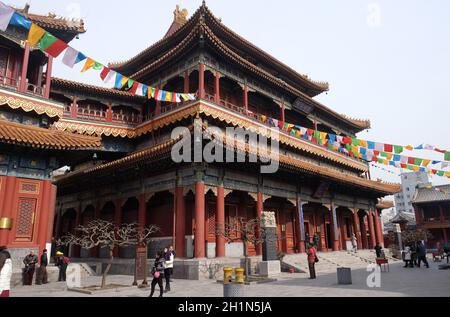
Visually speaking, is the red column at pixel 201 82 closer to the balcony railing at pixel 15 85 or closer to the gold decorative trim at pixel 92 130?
the gold decorative trim at pixel 92 130

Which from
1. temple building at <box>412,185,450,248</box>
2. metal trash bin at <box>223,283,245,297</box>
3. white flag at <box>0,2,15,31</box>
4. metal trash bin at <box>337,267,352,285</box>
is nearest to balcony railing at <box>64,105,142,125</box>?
white flag at <box>0,2,15,31</box>

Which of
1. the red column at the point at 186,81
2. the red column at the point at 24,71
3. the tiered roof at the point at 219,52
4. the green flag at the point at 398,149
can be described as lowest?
the green flag at the point at 398,149

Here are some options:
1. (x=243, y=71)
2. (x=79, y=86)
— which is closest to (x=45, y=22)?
(x=79, y=86)

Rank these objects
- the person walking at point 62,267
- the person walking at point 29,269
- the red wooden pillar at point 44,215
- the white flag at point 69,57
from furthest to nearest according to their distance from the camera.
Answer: the person walking at point 62,267
the red wooden pillar at point 44,215
the person walking at point 29,269
the white flag at point 69,57

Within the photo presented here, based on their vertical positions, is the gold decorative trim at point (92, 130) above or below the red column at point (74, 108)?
below

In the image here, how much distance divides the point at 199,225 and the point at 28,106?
30.0 feet

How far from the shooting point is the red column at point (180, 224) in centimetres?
1598

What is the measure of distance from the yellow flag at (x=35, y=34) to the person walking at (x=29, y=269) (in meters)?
7.93

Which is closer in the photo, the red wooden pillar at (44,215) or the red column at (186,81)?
the red wooden pillar at (44,215)

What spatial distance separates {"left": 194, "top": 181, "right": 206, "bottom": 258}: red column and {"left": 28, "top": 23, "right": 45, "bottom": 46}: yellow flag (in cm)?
836

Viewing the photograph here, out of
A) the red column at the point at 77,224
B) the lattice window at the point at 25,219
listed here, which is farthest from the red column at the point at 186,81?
the red column at the point at 77,224

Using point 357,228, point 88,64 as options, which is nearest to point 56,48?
point 88,64
